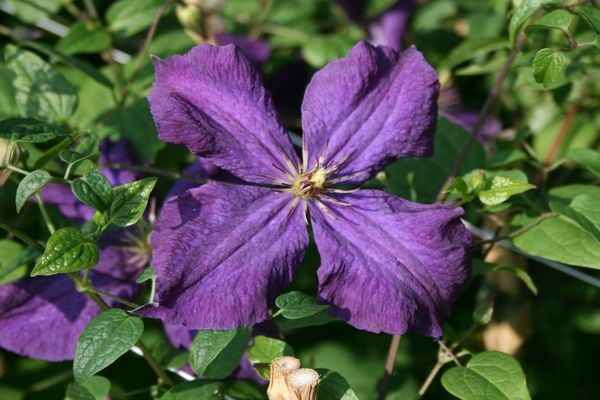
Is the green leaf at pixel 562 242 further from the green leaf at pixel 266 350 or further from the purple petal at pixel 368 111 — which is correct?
the green leaf at pixel 266 350

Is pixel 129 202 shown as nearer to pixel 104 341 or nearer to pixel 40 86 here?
pixel 104 341

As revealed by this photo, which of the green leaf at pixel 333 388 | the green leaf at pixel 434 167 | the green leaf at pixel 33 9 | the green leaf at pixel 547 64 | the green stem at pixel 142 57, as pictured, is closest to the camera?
the green leaf at pixel 333 388

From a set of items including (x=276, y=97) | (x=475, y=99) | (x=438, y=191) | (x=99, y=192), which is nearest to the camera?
(x=99, y=192)

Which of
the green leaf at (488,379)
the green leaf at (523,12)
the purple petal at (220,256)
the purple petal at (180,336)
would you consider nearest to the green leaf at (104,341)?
the purple petal at (220,256)

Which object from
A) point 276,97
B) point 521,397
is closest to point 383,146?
point 521,397

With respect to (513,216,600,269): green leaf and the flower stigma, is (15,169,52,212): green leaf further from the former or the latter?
(513,216,600,269): green leaf

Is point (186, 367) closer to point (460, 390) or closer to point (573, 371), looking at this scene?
point (460, 390)

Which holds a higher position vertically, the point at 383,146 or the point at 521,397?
the point at 383,146

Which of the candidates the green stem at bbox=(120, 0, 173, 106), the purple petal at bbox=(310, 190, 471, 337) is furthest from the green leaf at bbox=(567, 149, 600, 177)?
the green stem at bbox=(120, 0, 173, 106)
